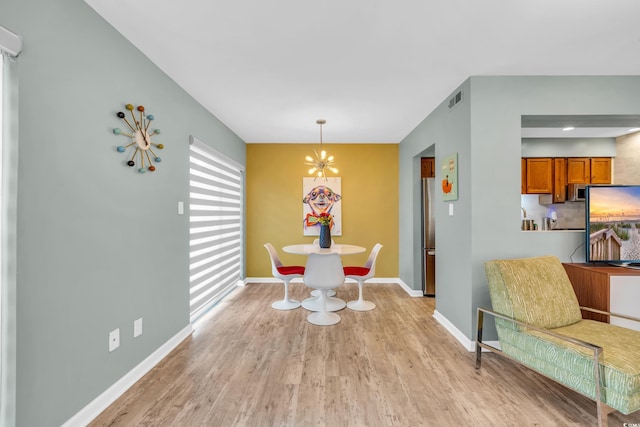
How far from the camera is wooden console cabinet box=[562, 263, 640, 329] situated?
7.55 ft

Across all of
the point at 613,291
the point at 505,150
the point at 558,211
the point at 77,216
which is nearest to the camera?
the point at 77,216

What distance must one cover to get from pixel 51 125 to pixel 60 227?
0.54 metres

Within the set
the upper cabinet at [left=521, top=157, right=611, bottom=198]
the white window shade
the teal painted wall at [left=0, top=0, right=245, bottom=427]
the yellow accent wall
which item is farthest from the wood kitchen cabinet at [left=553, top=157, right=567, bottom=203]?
the white window shade

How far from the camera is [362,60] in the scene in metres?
2.44

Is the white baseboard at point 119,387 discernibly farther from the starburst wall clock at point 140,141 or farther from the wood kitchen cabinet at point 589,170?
the wood kitchen cabinet at point 589,170

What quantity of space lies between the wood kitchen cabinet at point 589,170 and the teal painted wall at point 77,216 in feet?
19.7

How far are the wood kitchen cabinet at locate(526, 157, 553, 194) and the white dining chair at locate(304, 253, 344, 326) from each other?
367 centimetres

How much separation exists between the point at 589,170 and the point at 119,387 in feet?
21.9

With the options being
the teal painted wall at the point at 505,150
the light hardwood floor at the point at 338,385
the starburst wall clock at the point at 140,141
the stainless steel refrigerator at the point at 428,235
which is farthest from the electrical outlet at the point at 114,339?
the stainless steel refrigerator at the point at 428,235

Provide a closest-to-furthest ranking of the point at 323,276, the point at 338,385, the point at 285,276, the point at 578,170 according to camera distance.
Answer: the point at 338,385, the point at 323,276, the point at 285,276, the point at 578,170

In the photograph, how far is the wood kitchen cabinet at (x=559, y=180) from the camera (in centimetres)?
489

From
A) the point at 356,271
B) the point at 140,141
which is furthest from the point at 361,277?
the point at 140,141

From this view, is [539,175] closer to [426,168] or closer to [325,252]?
[426,168]

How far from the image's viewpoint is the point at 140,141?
2.28 metres
